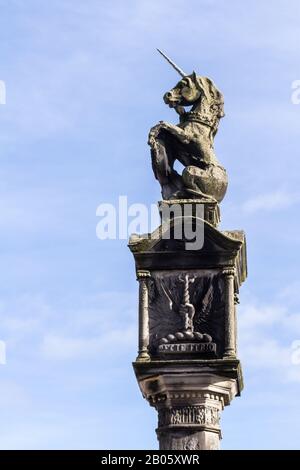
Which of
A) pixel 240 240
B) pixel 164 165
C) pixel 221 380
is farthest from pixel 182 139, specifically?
pixel 221 380

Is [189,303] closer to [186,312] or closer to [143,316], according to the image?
[186,312]

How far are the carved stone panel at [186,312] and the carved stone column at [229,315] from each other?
8 centimetres

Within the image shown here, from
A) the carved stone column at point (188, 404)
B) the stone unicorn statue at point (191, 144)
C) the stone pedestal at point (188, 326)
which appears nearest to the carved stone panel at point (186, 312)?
the stone pedestal at point (188, 326)

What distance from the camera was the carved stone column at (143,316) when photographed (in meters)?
25.8

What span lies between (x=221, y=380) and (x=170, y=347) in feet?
3.14

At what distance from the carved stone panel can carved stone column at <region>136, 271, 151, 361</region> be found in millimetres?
71

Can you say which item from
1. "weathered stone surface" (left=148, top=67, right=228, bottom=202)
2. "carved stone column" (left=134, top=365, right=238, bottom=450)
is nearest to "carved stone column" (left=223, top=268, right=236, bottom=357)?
"carved stone column" (left=134, top=365, right=238, bottom=450)

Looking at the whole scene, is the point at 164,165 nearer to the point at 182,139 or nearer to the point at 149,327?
the point at 182,139

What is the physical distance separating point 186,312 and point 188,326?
0.23m

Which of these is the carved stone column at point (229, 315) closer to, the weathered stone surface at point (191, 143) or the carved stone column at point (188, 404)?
the carved stone column at point (188, 404)

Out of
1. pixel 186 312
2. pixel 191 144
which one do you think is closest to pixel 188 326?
pixel 186 312

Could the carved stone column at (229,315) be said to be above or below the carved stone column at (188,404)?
above

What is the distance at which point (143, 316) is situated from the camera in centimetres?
2608
